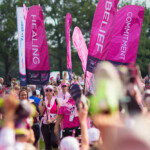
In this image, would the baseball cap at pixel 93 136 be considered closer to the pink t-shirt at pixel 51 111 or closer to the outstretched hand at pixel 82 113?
the outstretched hand at pixel 82 113

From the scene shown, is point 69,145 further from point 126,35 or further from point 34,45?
point 126,35

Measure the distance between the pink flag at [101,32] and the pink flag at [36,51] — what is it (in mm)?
1242

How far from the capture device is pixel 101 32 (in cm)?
820

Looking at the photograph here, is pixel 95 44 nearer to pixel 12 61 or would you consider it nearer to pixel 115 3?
pixel 115 3

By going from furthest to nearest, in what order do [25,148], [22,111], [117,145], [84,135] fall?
Result: 1. [84,135]
2. [25,148]
3. [22,111]
4. [117,145]

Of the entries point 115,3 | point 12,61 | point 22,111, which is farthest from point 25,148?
point 12,61

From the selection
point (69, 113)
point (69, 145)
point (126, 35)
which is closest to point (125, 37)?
point (126, 35)

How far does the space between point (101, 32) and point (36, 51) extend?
1727mm

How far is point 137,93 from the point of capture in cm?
264

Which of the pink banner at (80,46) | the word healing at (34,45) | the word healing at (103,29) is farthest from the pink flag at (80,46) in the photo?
the word healing at (103,29)

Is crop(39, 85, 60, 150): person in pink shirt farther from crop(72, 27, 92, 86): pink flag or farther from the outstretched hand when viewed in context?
the outstretched hand

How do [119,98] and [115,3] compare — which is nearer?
[119,98]

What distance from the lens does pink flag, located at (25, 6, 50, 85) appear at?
28.1 feet

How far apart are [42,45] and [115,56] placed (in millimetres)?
1873
